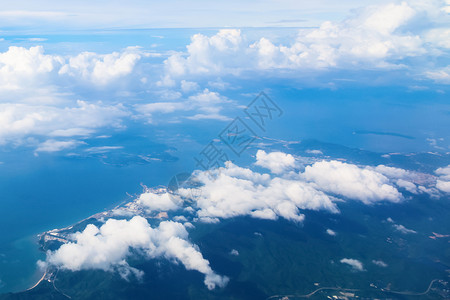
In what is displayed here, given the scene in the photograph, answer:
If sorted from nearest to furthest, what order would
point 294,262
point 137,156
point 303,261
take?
point 294,262
point 303,261
point 137,156

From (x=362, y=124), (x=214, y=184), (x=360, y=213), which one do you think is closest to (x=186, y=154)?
(x=214, y=184)

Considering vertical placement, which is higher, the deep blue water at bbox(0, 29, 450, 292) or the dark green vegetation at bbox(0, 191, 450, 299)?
the deep blue water at bbox(0, 29, 450, 292)

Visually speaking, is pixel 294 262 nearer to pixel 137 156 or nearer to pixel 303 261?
pixel 303 261

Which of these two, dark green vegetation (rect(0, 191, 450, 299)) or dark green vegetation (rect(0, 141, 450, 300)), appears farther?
dark green vegetation (rect(0, 191, 450, 299))

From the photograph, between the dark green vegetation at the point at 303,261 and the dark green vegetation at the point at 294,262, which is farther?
the dark green vegetation at the point at 294,262

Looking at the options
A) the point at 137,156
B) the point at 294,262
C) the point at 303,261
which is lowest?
the point at 294,262

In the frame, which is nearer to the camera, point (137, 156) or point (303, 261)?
point (303, 261)

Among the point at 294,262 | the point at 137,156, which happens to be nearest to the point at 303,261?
the point at 294,262

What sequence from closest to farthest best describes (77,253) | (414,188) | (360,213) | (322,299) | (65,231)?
(322,299) → (77,253) → (65,231) → (360,213) → (414,188)

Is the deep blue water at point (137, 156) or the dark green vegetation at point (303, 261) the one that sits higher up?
the deep blue water at point (137, 156)

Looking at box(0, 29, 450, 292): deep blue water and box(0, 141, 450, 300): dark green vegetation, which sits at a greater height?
box(0, 29, 450, 292): deep blue water

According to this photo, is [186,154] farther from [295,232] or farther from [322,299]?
[322,299]
